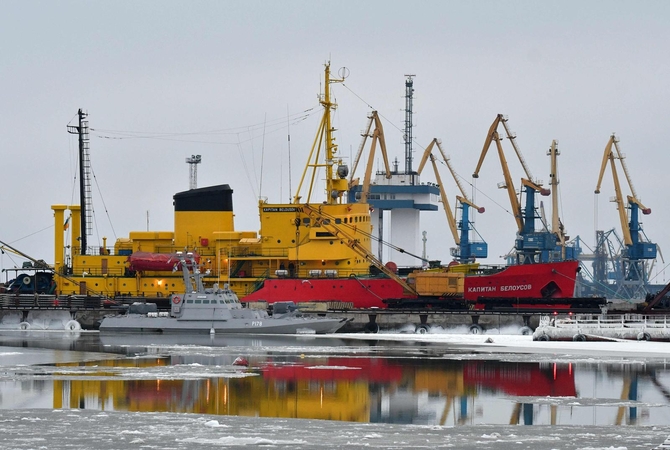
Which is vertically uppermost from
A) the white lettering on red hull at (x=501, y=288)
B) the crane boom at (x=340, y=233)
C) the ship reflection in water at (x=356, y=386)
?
the crane boom at (x=340, y=233)

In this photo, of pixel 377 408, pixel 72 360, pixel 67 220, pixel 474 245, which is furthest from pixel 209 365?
pixel 474 245

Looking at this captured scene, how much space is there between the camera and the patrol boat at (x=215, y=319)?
5359 centimetres

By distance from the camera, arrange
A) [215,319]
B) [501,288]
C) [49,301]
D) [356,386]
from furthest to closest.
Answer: [49,301]
[501,288]
[215,319]
[356,386]

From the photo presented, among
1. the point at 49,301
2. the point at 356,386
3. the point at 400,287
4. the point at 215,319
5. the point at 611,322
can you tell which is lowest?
the point at 356,386

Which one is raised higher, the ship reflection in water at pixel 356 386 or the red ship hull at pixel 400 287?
the red ship hull at pixel 400 287

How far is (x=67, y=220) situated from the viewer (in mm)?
67312

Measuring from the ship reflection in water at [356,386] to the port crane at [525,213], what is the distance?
41605 mm

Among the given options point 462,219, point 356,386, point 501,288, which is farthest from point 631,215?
point 356,386

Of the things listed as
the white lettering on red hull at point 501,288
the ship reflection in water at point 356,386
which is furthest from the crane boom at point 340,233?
the ship reflection in water at point 356,386

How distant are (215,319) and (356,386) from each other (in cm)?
2274

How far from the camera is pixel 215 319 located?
176 feet

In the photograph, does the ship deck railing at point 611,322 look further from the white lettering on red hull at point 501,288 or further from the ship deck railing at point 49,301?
the ship deck railing at point 49,301

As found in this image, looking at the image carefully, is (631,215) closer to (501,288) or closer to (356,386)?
(501,288)

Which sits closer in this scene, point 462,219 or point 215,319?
point 215,319
